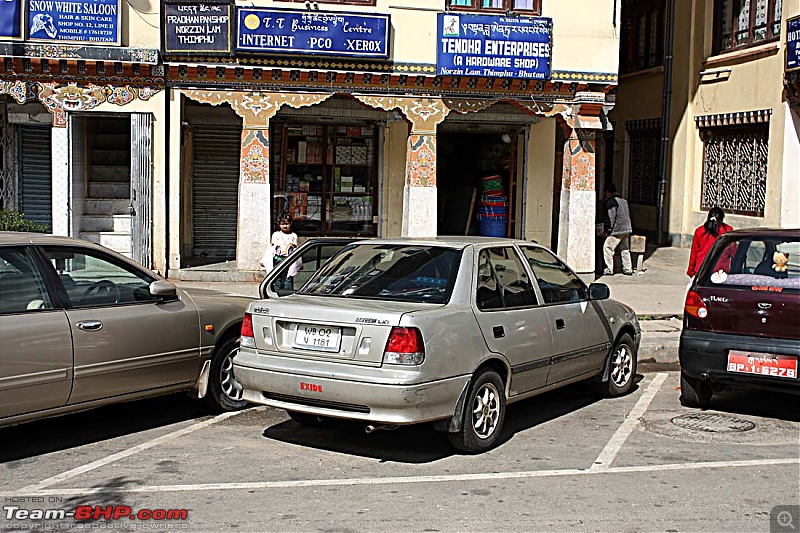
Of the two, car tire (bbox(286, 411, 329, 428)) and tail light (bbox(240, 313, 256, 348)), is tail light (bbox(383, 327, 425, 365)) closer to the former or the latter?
tail light (bbox(240, 313, 256, 348))

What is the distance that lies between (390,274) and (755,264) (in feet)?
10.6

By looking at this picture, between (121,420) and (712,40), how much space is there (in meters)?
17.7

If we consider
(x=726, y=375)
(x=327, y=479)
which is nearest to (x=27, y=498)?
(x=327, y=479)

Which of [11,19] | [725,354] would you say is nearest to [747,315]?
[725,354]

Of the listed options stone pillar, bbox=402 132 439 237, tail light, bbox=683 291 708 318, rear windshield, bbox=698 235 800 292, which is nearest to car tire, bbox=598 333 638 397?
tail light, bbox=683 291 708 318

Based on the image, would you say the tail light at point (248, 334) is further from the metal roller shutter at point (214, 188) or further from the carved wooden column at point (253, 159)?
the metal roller shutter at point (214, 188)

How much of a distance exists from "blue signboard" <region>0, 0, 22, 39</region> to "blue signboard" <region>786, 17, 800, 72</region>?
13494 mm

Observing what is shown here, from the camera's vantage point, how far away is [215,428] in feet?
25.2

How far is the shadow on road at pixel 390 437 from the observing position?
22.9ft

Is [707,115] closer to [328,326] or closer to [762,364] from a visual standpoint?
[762,364]

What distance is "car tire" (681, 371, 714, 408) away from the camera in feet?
27.9

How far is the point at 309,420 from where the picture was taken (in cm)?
753

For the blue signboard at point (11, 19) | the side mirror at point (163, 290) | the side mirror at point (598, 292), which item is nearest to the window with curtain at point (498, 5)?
the blue signboard at point (11, 19)

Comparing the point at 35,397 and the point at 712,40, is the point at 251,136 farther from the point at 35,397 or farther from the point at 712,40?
the point at 712,40
